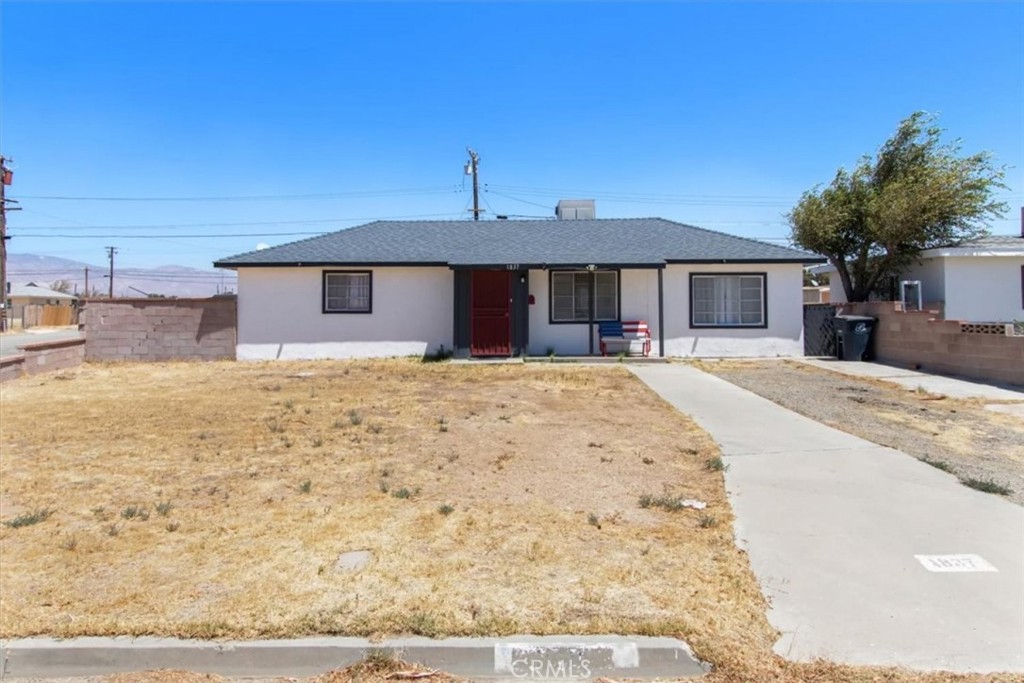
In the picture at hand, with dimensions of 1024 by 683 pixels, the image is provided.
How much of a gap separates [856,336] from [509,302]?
8975mm

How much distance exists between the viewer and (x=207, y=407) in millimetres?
9766

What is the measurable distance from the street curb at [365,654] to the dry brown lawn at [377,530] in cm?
9

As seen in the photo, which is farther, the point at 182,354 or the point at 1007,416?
the point at 182,354

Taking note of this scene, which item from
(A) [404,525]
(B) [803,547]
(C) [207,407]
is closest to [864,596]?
(B) [803,547]

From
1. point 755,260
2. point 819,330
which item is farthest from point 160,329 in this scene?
point 819,330

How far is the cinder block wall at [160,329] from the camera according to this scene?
53.5 feet

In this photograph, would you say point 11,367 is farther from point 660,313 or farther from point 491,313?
point 660,313

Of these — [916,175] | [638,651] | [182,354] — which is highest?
[916,175]

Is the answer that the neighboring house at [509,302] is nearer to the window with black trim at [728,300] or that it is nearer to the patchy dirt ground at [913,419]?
the window with black trim at [728,300]

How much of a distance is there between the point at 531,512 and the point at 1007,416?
25.8 ft

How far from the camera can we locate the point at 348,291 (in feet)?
56.6

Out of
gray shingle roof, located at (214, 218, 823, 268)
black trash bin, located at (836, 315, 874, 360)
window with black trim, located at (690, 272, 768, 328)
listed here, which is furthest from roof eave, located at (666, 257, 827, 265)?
black trash bin, located at (836, 315, 874, 360)

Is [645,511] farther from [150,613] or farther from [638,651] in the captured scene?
[150,613]

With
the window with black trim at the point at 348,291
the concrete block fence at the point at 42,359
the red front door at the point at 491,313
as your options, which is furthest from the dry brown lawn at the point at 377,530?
the window with black trim at the point at 348,291
